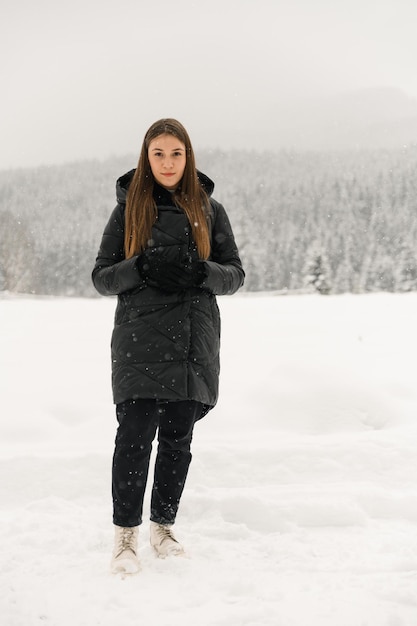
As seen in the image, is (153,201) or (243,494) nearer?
(153,201)

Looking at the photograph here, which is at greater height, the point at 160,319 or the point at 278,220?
the point at 160,319

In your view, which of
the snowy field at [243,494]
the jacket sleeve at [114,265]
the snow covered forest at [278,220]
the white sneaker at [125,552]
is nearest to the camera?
the snowy field at [243,494]

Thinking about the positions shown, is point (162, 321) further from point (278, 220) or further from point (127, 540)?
point (278, 220)

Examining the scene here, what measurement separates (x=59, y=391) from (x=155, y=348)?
272 cm

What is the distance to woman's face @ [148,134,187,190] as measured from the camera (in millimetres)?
2664

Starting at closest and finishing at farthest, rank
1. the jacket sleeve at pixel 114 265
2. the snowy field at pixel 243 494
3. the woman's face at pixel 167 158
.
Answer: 1. the snowy field at pixel 243 494
2. the jacket sleeve at pixel 114 265
3. the woman's face at pixel 167 158

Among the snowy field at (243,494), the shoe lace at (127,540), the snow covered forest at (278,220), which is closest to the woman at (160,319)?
the shoe lace at (127,540)

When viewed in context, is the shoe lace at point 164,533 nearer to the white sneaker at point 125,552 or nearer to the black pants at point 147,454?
the black pants at point 147,454

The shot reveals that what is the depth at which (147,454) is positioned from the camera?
2609 millimetres

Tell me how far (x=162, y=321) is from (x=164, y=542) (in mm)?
1033

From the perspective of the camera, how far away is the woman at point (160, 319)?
100 inches

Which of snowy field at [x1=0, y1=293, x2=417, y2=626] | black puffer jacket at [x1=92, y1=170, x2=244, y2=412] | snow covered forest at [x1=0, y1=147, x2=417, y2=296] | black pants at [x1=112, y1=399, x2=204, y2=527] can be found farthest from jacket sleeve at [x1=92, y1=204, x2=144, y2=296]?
snow covered forest at [x1=0, y1=147, x2=417, y2=296]

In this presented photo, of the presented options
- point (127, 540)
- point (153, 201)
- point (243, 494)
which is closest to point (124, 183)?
point (153, 201)

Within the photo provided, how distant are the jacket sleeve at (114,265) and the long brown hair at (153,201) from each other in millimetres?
80
